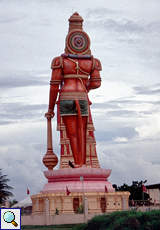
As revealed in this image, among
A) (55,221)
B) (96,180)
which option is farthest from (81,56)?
(55,221)

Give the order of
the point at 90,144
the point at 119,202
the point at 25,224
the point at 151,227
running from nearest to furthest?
1. the point at 151,227
2. the point at 25,224
3. the point at 119,202
4. the point at 90,144

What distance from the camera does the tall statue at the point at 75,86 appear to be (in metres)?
35.1

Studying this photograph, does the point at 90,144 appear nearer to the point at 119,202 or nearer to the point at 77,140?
the point at 77,140

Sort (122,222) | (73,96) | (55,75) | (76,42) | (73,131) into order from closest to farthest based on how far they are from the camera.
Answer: (122,222) → (73,96) → (55,75) → (73,131) → (76,42)

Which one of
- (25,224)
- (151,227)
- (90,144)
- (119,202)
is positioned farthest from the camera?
(90,144)

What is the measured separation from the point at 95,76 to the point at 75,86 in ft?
4.77

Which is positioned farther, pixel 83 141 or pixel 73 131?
pixel 83 141

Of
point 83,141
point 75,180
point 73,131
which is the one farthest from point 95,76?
point 75,180

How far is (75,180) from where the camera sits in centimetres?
3456

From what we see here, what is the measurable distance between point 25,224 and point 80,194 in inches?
148

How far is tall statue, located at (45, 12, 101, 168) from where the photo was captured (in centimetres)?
3509

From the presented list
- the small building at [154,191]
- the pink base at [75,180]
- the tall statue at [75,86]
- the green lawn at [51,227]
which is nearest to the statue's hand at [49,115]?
the tall statue at [75,86]

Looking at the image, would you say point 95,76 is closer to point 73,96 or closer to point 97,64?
point 97,64

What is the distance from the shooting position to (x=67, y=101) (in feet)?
115
